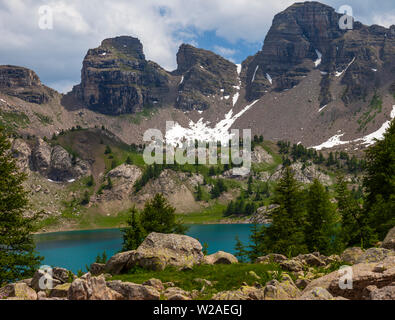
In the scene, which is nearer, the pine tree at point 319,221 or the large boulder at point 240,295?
the large boulder at point 240,295

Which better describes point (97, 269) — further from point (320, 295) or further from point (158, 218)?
point (158, 218)

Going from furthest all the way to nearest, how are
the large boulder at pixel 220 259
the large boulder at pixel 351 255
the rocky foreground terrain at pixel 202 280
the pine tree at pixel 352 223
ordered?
1. the pine tree at pixel 352 223
2. the large boulder at pixel 220 259
3. the large boulder at pixel 351 255
4. the rocky foreground terrain at pixel 202 280

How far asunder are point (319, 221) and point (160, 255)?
1020 inches

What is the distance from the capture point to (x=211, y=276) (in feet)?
68.7

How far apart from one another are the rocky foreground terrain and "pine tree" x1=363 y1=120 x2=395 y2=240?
953 cm

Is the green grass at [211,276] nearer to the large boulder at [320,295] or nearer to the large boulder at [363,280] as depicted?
the large boulder at [363,280]

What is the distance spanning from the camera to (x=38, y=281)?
731 inches

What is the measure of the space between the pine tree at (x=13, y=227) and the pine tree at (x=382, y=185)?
34.1 meters

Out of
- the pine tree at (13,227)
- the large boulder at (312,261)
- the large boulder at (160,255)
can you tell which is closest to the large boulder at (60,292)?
the large boulder at (160,255)

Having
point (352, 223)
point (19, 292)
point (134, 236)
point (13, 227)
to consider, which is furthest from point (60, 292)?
point (352, 223)

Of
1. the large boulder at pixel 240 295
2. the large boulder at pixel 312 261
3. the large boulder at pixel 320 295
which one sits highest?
the large boulder at pixel 320 295

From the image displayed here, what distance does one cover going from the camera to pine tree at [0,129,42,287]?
2591 cm

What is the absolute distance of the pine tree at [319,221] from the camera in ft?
130
